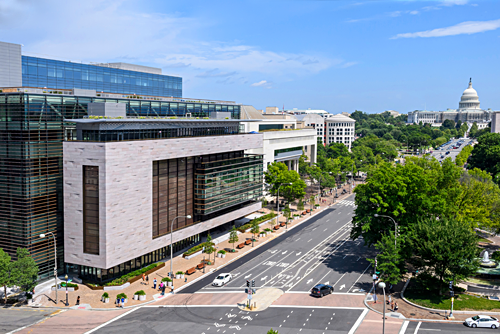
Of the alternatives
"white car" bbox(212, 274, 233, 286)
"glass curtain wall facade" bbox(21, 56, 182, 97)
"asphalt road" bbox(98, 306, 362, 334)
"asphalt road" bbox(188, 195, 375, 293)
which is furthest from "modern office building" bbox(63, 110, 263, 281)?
"glass curtain wall facade" bbox(21, 56, 182, 97)

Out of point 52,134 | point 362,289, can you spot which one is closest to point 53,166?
point 52,134

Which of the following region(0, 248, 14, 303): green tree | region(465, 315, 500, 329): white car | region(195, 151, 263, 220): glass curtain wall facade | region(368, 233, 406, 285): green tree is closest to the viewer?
region(465, 315, 500, 329): white car

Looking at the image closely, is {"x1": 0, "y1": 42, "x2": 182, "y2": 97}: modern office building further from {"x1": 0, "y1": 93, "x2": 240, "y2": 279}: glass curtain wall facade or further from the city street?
the city street

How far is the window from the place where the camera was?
178 ft

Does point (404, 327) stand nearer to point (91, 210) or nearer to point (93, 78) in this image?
point (91, 210)

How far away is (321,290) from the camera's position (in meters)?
55.0

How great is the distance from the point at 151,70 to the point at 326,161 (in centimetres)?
7113

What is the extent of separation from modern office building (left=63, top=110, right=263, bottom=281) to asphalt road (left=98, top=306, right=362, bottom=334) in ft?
34.5

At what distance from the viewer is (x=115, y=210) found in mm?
54844

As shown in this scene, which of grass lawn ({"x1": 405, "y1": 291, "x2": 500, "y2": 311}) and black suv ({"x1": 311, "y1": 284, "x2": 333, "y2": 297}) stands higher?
black suv ({"x1": 311, "y1": 284, "x2": 333, "y2": 297})

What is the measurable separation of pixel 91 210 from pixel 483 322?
48994mm

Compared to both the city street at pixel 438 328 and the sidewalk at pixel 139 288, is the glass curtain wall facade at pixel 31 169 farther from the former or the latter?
the city street at pixel 438 328

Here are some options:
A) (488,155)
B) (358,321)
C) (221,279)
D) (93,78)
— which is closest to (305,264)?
(221,279)

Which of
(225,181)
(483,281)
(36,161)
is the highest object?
(36,161)
